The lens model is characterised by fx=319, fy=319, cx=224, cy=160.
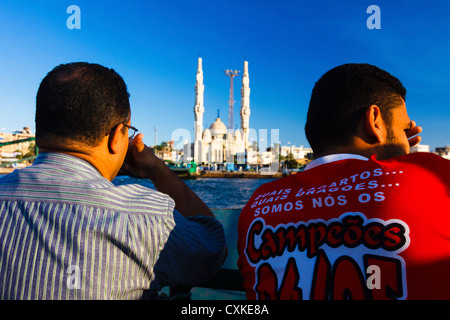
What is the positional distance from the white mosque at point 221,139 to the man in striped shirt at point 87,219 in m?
63.8

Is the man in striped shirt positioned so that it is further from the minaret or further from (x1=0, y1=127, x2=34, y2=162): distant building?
(x1=0, y1=127, x2=34, y2=162): distant building

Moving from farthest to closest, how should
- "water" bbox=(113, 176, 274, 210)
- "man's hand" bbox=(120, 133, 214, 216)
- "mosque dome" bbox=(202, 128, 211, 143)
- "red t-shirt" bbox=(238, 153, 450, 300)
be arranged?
1. "mosque dome" bbox=(202, 128, 211, 143)
2. "water" bbox=(113, 176, 274, 210)
3. "man's hand" bbox=(120, 133, 214, 216)
4. "red t-shirt" bbox=(238, 153, 450, 300)

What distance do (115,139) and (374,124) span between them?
902 mm

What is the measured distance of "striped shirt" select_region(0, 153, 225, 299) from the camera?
0.83 meters

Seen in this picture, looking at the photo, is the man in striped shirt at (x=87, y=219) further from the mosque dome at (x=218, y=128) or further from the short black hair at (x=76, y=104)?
the mosque dome at (x=218, y=128)

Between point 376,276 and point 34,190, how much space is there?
922 mm

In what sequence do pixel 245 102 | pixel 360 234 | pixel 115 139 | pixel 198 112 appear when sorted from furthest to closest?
pixel 245 102, pixel 198 112, pixel 115 139, pixel 360 234

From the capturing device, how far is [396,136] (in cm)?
117

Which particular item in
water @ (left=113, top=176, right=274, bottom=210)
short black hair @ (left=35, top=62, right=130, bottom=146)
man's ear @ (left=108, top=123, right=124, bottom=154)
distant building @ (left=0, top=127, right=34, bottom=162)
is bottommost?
water @ (left=113, top=176, right=274, bottom=210)

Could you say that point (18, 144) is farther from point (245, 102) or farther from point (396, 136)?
point (396, 136)

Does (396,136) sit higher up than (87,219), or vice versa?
(396,136)

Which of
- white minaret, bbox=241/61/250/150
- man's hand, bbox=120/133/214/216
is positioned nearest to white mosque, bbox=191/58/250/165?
white minaret, bbox=241/61/250/150

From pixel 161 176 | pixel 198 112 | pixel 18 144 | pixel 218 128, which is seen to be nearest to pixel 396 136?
pixel 161 176

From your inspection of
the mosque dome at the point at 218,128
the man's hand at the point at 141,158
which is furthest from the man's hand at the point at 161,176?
the mosque dome at the point at 218,128
